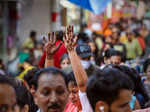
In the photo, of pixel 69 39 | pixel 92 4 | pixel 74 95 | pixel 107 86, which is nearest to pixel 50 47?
pixel 69 39

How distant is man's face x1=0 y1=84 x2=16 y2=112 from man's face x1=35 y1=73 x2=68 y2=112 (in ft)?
2.13

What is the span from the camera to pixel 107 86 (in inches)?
123

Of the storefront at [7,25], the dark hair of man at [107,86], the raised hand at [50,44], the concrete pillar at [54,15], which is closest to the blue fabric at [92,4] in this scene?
the raised hand at [50,44]

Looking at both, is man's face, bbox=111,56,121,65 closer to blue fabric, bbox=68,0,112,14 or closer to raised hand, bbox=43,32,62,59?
raised hand, bbox=43,32,62,59

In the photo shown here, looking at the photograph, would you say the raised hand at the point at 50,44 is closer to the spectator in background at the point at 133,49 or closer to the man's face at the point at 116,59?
the man's face at the point at 116,59

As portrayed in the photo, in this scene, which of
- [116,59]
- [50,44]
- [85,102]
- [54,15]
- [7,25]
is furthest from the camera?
[54,15]

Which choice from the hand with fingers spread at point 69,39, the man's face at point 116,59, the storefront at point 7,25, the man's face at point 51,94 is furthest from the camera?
the storefront at point 7,25

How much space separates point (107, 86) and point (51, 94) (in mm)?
646

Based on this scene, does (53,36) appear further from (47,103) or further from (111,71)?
(111,71)

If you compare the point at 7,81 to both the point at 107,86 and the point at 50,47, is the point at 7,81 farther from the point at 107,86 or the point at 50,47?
the point at 50,47

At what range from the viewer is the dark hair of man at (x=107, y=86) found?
3129mm

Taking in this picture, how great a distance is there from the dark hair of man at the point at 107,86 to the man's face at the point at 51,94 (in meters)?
0.42

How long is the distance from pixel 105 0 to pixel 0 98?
297 inches

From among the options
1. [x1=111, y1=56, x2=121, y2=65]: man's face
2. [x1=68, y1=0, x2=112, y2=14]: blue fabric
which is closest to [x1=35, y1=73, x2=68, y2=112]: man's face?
[x1=111, y1=56, x2=121, y2=65]: man's face
